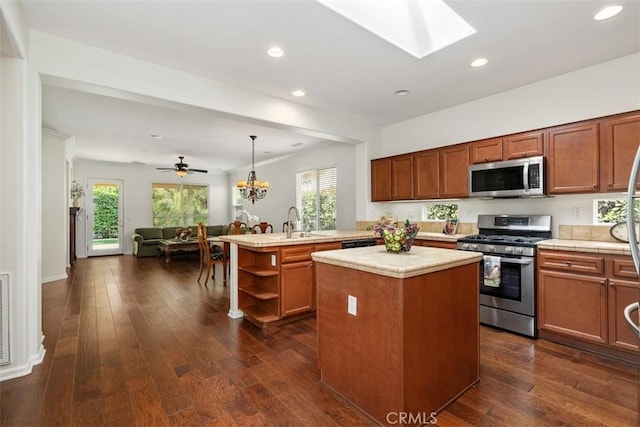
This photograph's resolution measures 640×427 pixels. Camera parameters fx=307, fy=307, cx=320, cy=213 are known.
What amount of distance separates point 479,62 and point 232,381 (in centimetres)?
365

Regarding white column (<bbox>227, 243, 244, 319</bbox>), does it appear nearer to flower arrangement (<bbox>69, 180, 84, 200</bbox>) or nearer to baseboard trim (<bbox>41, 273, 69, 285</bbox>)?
baseboard trim (<bbox>41, 273, 69, 285</bbox>)

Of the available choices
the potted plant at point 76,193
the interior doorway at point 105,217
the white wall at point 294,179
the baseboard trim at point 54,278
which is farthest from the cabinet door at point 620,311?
the interior doorway at point 105,217

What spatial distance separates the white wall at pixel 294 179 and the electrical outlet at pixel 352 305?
4.07 m

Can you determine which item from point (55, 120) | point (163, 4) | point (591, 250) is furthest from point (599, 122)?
point (55, 120)

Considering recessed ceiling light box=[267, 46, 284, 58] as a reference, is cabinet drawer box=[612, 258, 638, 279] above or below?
below

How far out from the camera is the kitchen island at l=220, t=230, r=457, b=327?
A: 3.41 meters

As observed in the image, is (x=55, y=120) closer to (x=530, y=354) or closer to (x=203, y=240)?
(x=203, y=240)

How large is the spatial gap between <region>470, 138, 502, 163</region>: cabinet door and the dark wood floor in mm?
1994

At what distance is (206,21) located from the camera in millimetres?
2414

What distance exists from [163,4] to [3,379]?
2.97 meters

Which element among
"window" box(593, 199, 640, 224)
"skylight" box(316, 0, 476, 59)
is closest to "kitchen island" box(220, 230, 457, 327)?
"window" box(593, 199, 640, 224)

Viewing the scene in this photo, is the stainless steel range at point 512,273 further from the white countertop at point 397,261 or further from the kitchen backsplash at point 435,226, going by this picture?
the white countertop at point 397,261

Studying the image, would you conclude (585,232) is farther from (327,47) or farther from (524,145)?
(327,47)

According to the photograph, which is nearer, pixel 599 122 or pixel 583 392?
pixel 583 392
